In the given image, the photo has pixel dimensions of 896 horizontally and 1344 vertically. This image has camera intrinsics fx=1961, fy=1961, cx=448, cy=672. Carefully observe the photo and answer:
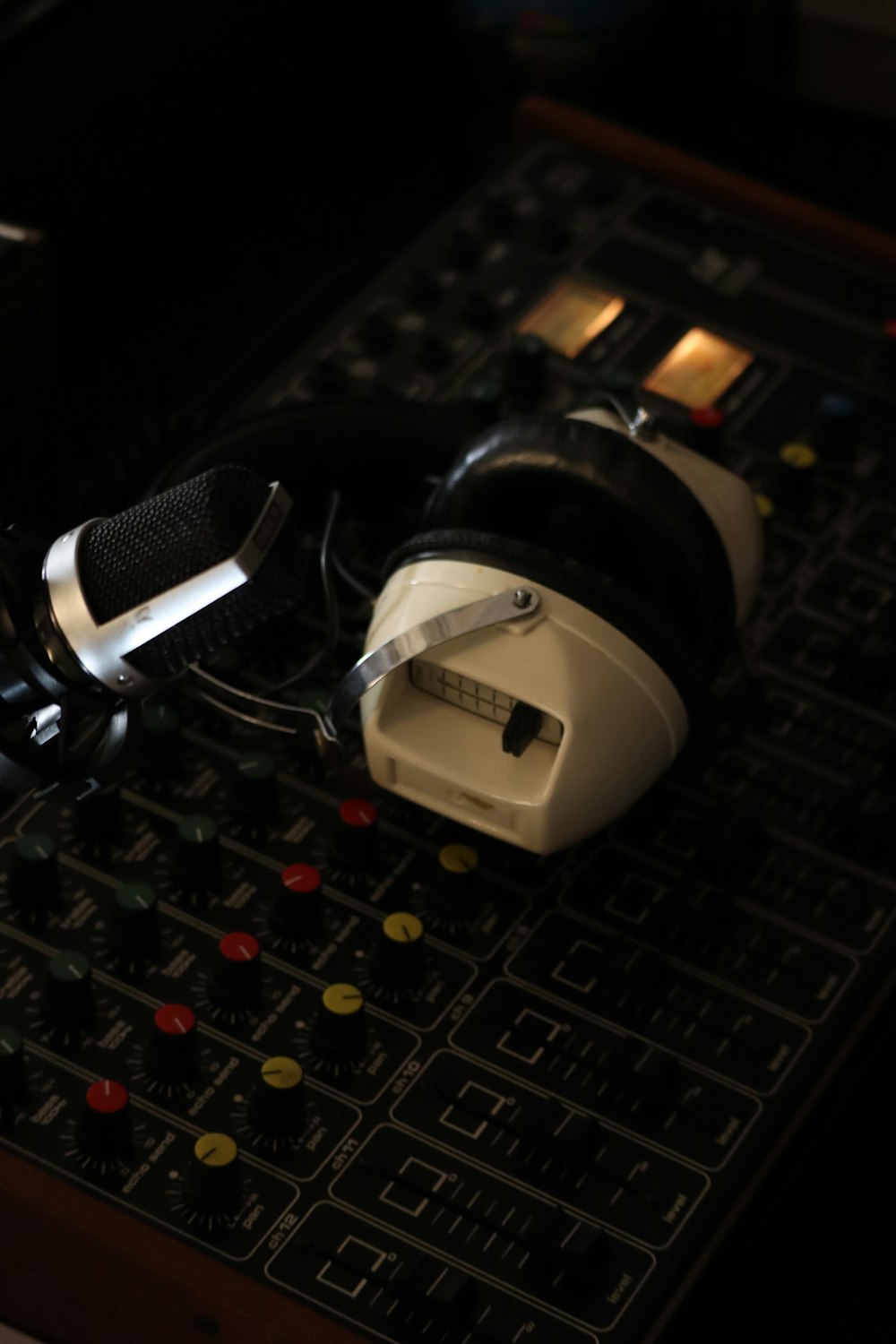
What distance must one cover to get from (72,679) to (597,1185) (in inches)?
16.9

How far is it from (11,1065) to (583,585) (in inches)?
17.2

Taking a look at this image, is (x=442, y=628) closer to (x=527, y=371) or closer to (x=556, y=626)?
(x=556, y=626)

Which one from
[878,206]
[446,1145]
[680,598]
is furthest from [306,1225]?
[878,206]

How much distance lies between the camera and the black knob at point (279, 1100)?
1143mm

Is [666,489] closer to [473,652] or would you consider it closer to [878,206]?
[473,652]

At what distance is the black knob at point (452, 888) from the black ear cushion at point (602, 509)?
0.69 feet

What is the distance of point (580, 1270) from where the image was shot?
3.59 ft

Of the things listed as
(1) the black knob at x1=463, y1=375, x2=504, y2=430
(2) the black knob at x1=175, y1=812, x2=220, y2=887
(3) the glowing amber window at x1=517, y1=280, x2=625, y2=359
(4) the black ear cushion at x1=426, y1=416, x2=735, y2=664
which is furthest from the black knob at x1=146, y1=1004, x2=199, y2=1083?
(3) the glowing amber window at x1=517, y1=280, x2=625, y2=359

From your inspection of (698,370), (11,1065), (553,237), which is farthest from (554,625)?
(553,237)

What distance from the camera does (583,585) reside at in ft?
3.84

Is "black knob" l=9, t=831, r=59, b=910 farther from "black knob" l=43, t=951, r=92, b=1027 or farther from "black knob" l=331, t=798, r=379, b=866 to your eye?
"black knob" l=331, t=798, r=379, b=866

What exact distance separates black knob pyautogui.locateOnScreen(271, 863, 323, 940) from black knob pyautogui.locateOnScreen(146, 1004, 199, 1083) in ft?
0.32

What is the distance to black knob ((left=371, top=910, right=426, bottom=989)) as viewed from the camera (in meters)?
1.22

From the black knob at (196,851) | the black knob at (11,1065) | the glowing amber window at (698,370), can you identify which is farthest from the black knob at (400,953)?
the glowing amber window at (698,370)
